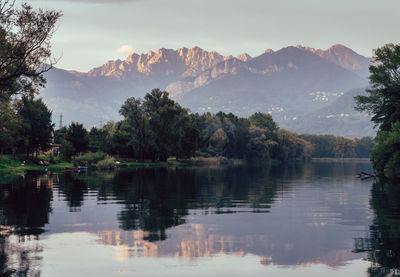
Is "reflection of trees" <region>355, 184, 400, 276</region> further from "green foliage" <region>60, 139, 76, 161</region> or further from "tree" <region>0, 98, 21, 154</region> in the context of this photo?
"green foliage" <region>60, 139, 76, 161</region>

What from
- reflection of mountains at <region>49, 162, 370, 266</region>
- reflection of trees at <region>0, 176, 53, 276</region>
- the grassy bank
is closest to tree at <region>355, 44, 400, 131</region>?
reflection of mountains at <region>49, 162, 370, 266</region>

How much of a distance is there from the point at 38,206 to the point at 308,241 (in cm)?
2405

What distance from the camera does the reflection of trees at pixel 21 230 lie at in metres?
20.1

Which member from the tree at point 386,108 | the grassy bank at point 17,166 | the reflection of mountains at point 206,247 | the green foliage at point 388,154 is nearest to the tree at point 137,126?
the grassy bank at point 17,166

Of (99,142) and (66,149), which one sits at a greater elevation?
(99,142)

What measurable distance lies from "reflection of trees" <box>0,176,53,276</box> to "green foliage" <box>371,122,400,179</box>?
181ft

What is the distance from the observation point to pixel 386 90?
94438mm

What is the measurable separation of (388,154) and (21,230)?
70.6m

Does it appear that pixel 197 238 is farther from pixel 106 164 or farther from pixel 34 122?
→ pixel 106 164

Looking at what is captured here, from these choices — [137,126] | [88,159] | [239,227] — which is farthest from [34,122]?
[239,227]

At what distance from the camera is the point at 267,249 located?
78.1 ft

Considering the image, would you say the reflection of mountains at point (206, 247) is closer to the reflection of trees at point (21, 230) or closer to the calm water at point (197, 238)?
the calm water at point (197, 238)

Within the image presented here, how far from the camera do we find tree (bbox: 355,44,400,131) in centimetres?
9425

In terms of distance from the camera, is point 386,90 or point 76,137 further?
point 76,137
